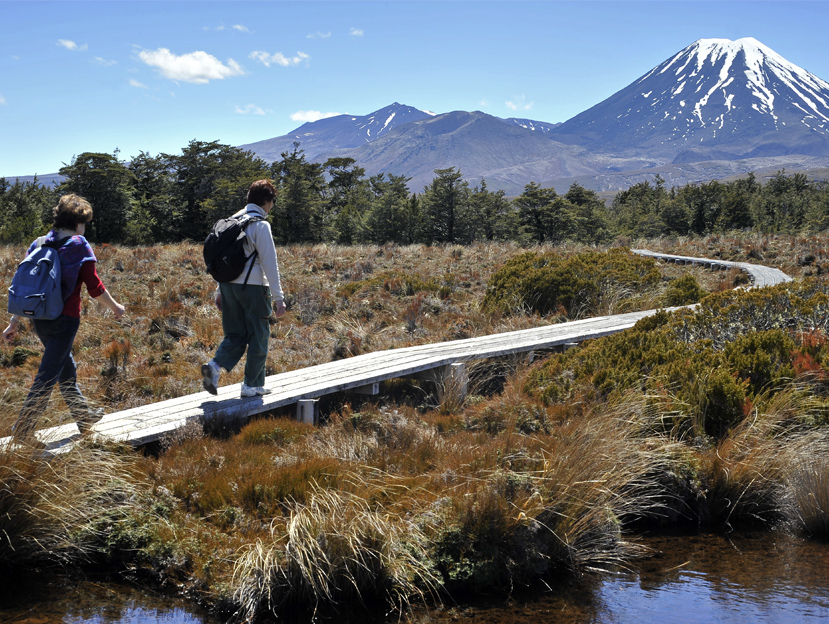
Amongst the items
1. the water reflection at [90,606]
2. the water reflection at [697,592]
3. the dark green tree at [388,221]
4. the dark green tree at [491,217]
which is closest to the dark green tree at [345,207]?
the dark green tree at [388,221]

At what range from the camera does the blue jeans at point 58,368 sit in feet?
15.0

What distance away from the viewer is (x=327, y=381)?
646 centimetres

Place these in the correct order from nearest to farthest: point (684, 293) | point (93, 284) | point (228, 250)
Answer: point (93, 284), point (228, 250), point (684, 293)

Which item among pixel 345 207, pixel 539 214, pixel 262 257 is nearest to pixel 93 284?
pixel 262 257

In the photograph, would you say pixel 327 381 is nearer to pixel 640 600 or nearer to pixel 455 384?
pixel 455 384

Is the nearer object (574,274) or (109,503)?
(109,503)

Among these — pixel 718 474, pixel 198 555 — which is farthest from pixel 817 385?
pixel 198 555

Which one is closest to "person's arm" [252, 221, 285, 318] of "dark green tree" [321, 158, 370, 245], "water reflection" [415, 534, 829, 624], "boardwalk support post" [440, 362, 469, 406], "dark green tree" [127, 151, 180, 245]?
"boardwalk support post" [440, 362, 469, 406]

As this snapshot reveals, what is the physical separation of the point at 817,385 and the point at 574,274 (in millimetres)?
6163

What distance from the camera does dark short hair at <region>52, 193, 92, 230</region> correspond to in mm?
4637

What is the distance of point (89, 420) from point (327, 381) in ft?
7.53

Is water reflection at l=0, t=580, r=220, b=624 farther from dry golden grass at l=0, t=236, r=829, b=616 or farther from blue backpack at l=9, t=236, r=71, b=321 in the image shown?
blue backpack at l=9, t=236, r=71, b=321

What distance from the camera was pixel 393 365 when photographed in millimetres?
7098

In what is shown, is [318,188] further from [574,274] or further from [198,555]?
[198,555]
